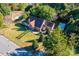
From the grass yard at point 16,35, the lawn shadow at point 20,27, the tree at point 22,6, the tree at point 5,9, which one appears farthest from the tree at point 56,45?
the tree at point 5,9

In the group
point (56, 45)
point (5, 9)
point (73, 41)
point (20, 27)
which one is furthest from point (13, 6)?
point (73, 41)

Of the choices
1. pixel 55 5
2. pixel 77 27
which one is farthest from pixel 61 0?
pixel 77 27

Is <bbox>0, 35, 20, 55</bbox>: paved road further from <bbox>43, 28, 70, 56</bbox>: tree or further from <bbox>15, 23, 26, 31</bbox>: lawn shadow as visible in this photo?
<bbox>43, 28, 70, 56</bbox>: tree

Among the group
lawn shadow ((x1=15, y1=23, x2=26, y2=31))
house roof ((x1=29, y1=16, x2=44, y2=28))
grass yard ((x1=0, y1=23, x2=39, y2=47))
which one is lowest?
grass yard ((x1=0, y1=23, x2=39, y2=47))

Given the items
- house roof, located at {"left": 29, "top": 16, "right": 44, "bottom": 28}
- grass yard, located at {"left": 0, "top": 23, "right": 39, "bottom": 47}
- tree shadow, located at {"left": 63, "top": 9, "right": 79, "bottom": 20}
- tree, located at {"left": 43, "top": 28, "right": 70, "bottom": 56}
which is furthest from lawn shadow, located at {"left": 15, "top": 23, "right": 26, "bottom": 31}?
tree shadow, located at {"left": 63, "top": 9, "right": 79, "bottom": 20}

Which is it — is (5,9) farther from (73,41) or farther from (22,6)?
(73,41)

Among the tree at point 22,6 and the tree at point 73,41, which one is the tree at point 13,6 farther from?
the tree at point 73,41
